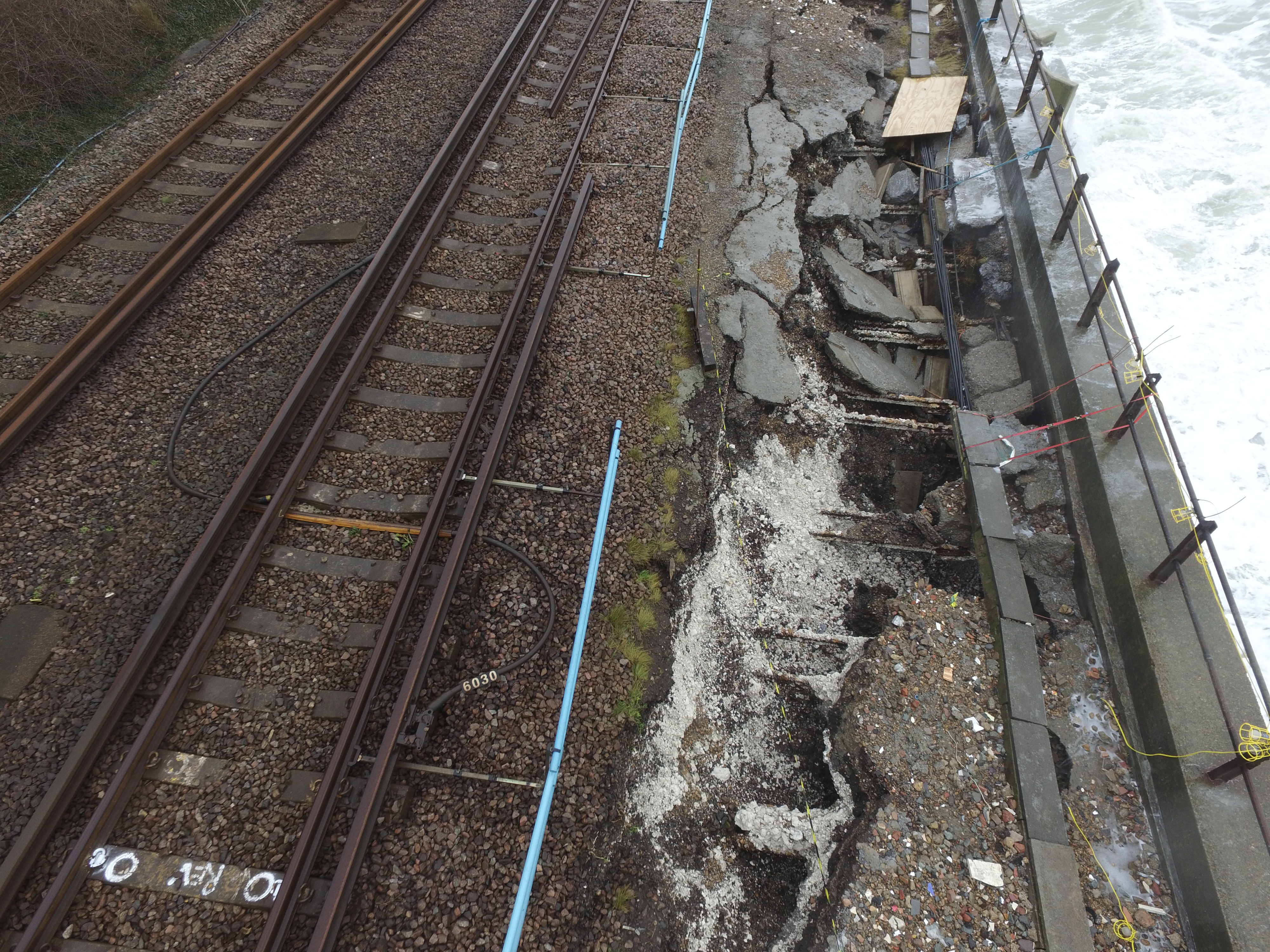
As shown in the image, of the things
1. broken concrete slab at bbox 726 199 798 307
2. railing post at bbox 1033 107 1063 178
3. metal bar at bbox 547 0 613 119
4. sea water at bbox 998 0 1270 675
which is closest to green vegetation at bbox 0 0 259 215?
metal bar at bbox 547 0 613 119

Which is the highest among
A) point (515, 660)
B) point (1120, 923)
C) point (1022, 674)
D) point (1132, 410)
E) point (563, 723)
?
point (1132, 410)

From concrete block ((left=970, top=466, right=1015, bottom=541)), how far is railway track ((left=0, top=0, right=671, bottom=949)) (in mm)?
4377

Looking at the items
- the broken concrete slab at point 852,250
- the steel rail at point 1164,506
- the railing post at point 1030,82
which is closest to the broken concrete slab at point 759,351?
the broken concrete slab at point 852,250

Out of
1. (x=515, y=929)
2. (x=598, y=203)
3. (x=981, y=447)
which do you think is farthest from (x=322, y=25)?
(x=515, y=929)

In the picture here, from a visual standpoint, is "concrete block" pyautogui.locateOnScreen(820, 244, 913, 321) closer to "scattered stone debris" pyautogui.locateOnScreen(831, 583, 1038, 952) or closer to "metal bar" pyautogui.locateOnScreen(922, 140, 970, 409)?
"metal bar" pyautogui.locateOnScreen(922, 140, 970, 409)

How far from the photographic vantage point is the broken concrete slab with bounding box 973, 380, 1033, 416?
25.1ft

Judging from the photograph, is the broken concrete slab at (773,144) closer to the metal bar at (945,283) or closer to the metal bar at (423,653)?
the metal bar at (945,283)

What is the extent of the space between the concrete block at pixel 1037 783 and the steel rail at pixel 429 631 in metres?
4.71

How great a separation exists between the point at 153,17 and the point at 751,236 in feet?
35.0

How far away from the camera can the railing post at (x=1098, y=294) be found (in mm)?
6898

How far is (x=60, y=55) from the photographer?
31.6ft

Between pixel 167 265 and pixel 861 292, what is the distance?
8.77 m

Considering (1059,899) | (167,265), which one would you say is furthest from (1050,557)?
(167,265)

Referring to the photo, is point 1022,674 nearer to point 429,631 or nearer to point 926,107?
point 429,631
